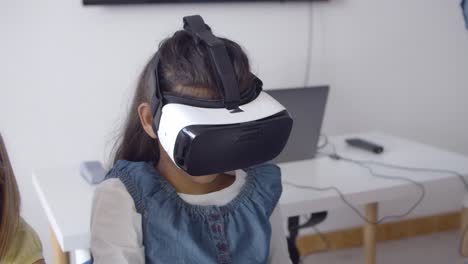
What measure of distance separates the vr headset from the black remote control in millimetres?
1019

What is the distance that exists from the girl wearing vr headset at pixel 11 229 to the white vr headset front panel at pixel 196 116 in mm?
286

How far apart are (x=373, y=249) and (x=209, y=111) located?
1.35 meters

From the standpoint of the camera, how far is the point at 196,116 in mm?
824

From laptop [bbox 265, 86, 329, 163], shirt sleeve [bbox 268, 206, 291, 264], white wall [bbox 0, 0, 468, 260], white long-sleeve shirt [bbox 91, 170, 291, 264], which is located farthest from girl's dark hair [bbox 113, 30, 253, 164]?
white wall [bbox 0, 0, 468, 260]

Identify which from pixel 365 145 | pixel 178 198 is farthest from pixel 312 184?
pixel 178 198

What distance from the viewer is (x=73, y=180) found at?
151 cm

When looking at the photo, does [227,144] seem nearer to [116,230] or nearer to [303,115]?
[116,230]

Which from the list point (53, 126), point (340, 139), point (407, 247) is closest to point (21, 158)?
point (53, 126)

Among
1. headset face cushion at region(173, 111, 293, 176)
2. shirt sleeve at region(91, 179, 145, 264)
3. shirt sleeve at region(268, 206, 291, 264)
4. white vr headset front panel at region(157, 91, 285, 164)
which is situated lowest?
shirt sleeve at region(268, 206, 291, 264)

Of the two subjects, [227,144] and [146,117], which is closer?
[227,144]

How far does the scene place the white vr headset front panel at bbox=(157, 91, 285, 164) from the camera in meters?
0.82

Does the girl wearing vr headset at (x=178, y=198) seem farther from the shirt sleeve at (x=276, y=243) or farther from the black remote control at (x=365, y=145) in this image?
the black remote control at (x=365, y=145)

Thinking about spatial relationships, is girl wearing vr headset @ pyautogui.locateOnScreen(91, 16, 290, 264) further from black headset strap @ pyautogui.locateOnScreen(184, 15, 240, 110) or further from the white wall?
the white wall

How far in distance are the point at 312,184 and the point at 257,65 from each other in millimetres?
721
